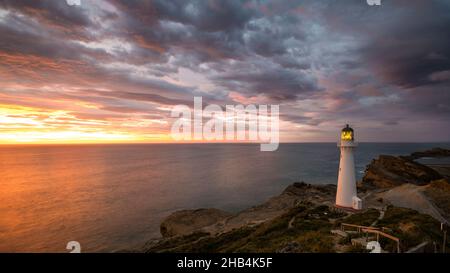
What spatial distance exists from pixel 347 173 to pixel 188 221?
1945 centimetres

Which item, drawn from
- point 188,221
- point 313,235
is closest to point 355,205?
point 313,235

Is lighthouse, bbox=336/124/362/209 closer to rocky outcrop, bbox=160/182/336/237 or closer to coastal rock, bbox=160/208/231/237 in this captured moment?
rocky outcrop, bbox=160/182/336/237

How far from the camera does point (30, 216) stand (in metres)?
34.6

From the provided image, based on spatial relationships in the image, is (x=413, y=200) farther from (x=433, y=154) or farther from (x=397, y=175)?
(x=433, y=154)

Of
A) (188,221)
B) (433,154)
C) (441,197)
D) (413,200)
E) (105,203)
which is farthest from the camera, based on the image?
(433,154)

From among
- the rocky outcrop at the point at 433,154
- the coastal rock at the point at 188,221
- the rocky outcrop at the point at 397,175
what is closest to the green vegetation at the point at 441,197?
the rocky outcrop at the point at 397,175

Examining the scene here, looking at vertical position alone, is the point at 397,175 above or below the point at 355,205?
below

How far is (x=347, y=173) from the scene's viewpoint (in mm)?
20625

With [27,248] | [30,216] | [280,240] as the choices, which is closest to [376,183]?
[280,240]

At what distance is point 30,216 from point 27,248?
13007mm

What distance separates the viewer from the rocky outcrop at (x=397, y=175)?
48719 mm

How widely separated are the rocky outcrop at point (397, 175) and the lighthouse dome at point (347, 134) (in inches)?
1305
